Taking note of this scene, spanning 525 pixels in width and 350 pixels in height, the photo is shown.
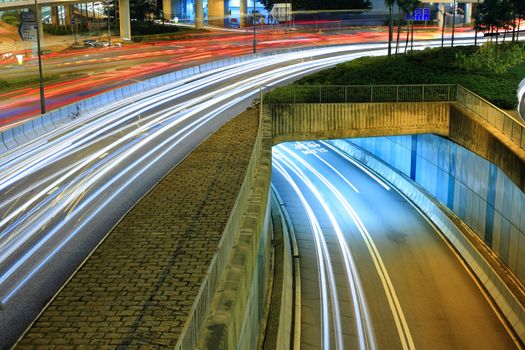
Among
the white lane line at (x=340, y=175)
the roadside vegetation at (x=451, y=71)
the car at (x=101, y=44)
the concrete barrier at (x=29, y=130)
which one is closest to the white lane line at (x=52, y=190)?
the concrete barrier at (x=29, y=130)

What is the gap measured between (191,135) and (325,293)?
1137 centimetres

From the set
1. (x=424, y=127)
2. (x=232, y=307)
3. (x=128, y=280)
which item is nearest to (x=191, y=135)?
(x=424, y=127)

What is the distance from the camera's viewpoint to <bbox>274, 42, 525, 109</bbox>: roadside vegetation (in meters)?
33.2

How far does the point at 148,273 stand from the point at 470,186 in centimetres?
1738

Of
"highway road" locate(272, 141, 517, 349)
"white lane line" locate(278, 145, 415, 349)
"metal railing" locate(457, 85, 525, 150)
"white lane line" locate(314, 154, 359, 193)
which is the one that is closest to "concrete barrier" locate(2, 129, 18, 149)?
"highway road" locate(272, 141, 517, 349)

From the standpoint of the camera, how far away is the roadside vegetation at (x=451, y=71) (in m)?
33.2

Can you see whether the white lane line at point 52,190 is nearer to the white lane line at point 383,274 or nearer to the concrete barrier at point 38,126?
the concrete barrier at point 38,126

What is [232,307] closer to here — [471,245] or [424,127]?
[471,245]

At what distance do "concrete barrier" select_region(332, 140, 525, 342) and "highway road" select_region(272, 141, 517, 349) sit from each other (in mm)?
352

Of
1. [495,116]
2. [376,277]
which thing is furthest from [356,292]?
[495,116]

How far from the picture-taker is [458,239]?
2591cm

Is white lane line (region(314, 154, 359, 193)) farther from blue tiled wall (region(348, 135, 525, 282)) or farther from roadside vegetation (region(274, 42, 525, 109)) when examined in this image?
roadside vegetation (region(274, 42, 525, 109))

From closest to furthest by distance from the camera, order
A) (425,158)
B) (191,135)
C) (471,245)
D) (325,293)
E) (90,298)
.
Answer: (90,298), (325,293), (471,245), (191,135), (425,158)

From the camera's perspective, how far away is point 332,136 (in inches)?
1199
